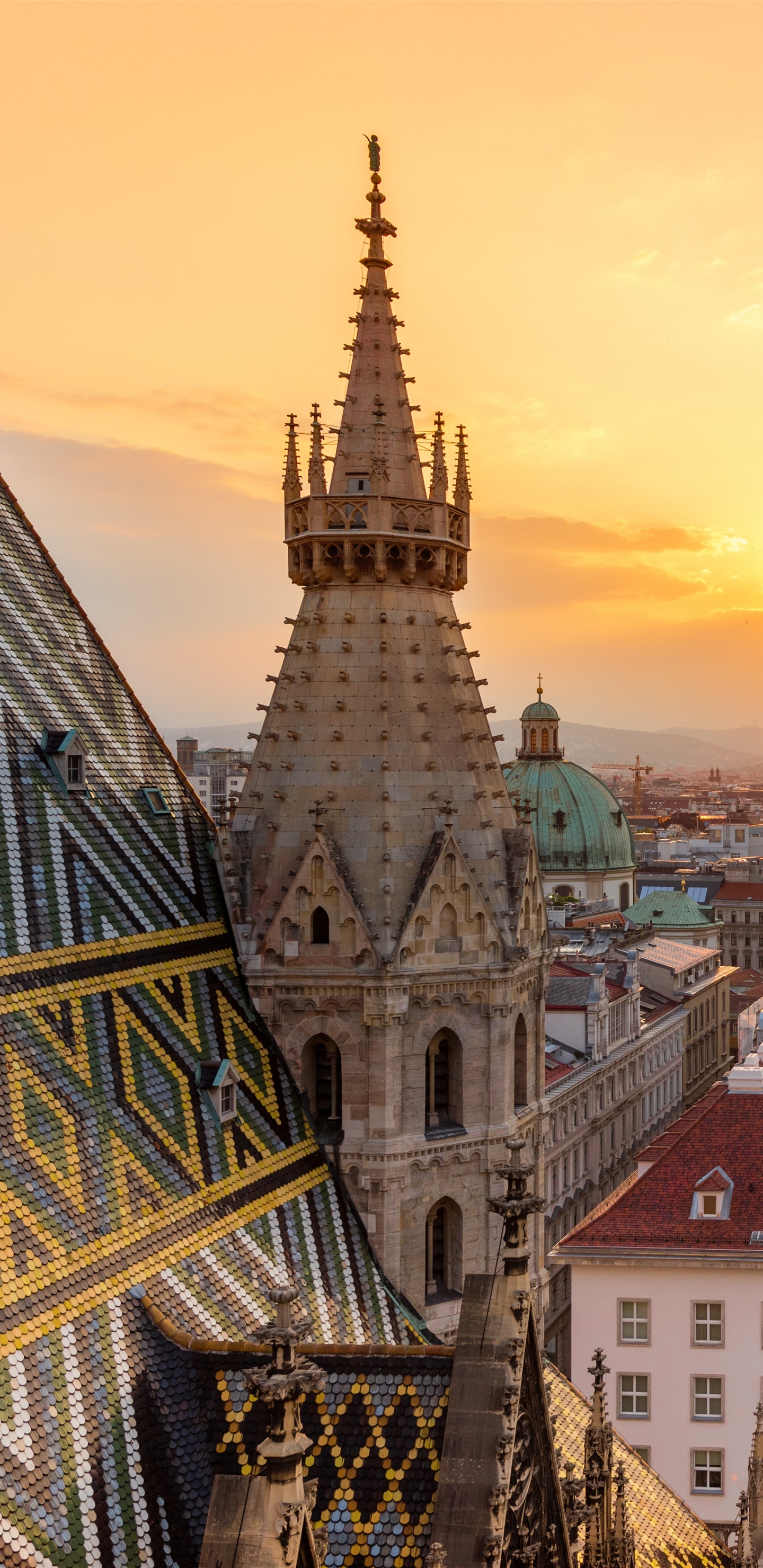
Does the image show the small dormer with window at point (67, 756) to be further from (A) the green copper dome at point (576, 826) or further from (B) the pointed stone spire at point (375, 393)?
(A) the green copper dome at point (576, 826)

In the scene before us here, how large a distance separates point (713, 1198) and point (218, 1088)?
27.1 meters

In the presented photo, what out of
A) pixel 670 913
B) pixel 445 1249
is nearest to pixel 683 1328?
pixel 445 1249

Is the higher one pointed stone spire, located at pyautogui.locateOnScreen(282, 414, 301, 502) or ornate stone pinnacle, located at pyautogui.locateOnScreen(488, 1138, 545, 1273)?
pointed stone spire, located at pyautogui.locateOnScreen(282, 414, 301, 502)

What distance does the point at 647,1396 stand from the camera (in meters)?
47.1

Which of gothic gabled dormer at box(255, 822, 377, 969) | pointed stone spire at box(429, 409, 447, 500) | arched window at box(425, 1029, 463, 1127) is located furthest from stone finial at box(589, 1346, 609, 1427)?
pointed stone spire at box(429, 409, 447, 500)

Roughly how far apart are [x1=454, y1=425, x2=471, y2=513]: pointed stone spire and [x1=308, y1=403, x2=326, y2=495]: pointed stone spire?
2.99 meters

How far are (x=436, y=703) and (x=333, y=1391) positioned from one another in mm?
13618

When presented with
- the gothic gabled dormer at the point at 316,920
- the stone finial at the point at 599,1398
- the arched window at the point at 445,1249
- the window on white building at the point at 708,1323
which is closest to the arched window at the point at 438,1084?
the arched window at the point at 445,1249

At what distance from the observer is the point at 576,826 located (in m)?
118

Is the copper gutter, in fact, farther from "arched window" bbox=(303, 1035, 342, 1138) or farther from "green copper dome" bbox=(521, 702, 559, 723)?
"green copper dome" bbox=(521, 702, 559, 723)

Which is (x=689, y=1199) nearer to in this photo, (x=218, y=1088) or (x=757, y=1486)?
(x=757, y=1486)

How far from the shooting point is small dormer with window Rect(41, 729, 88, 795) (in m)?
25.7

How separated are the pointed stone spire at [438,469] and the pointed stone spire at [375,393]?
233 mm

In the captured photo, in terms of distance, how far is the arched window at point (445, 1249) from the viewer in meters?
29.0
